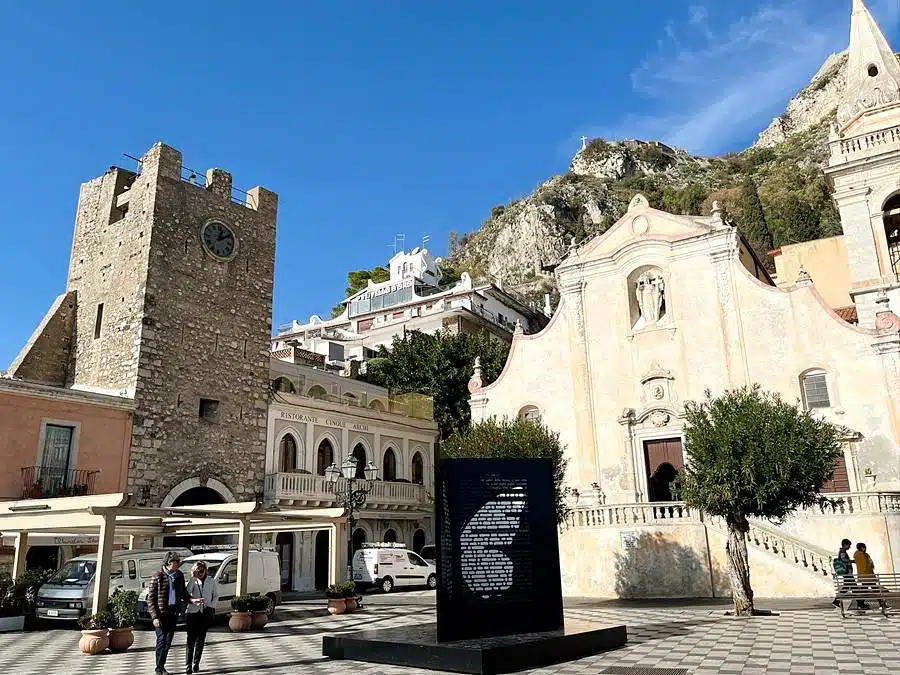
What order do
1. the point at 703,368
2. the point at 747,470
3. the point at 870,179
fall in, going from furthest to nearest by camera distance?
the point at 870,179 → the point at 703,368 → the point at 747,470

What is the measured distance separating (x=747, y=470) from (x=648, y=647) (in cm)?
626

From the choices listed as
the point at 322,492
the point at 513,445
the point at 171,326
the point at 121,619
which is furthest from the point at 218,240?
the point at 121,619

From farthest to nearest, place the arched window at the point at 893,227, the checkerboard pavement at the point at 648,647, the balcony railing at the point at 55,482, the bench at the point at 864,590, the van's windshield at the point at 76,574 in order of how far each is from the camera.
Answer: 1. the arched window at the point at 893,227
2. the balcony railing at the point at 55,482
3. the van's windshield at the point at 76,574
4. the bench at the point at 864,590
5. the checkerboard pavement at the point at 648,647

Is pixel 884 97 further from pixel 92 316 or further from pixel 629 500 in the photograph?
pixel 92 316

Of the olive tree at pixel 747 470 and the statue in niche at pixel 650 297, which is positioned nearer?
the olive tree at pixel 747 470

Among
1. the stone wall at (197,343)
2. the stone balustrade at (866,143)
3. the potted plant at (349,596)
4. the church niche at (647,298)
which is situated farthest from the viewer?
the church niche at (647,298)

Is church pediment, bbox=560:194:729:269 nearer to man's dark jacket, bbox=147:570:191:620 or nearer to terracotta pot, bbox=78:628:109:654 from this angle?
terracotta pot, bbox=78:628:109:654

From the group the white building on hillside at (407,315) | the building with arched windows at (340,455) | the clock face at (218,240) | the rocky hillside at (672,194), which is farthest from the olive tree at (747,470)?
the rocky hillside at (672,194)

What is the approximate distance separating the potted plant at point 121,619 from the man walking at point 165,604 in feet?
10.3

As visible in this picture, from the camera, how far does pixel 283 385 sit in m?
32.8

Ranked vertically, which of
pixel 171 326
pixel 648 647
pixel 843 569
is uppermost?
pixel 171 326

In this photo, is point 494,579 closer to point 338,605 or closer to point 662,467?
point 338,605

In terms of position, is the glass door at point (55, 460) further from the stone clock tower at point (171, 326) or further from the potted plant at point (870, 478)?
the potted plant at point (870, 478)

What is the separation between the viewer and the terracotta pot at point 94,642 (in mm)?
12453
